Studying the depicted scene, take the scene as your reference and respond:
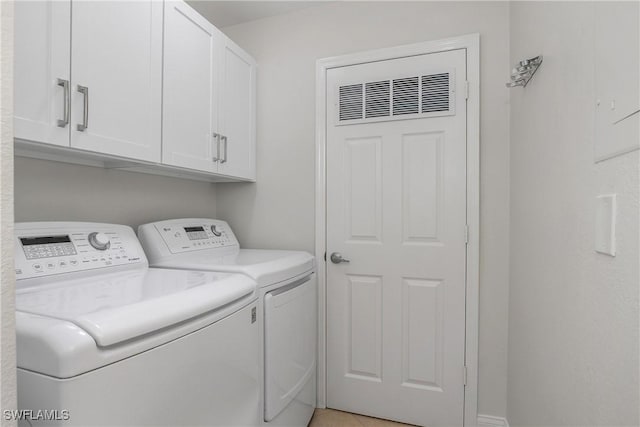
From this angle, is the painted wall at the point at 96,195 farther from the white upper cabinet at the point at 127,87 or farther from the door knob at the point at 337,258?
the door knob at the point at 337,258

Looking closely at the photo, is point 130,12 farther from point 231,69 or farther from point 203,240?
point 203,240

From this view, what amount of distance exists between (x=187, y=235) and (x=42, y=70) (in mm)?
1001

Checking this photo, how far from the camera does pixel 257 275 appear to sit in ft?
4.27

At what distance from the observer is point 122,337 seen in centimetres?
71

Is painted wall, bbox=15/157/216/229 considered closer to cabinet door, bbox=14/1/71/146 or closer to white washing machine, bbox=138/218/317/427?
white washing machine, bbox=138/218/317/427

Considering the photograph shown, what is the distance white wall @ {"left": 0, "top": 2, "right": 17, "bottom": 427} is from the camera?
527 mm

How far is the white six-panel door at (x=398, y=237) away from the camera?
1.83m

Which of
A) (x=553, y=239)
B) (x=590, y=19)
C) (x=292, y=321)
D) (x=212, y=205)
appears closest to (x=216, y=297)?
(x=292, y=321)

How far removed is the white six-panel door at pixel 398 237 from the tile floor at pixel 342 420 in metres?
0.04

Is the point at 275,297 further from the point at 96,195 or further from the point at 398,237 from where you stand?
the point at 96,195

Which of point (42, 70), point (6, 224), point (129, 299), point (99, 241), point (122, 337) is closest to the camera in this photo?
point (6, 224)

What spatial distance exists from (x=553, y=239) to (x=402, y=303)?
98 cm

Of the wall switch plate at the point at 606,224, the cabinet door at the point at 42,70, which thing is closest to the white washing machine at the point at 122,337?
the cabinet door at the point at 42,70

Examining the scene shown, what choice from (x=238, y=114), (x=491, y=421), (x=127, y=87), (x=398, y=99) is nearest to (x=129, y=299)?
(x=127, y=87)
